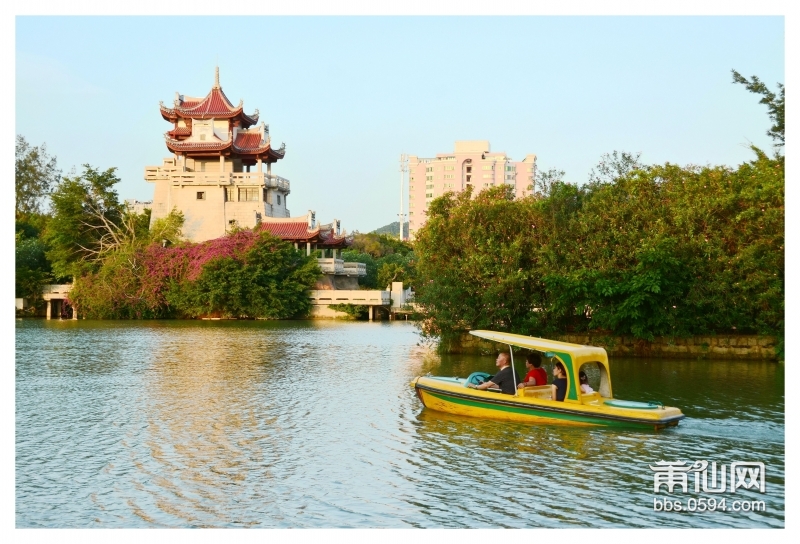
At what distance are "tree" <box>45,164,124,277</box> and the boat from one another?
36.9 metres

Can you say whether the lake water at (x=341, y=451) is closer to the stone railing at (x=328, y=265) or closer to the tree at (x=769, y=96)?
the tree at (x=769, y=96)

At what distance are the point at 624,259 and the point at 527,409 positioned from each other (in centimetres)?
1118

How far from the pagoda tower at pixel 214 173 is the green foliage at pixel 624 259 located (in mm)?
27324

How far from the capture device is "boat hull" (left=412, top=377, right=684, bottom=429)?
13.0 meters

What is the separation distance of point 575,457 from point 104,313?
3775 cm

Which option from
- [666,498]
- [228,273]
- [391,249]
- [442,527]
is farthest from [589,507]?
[391,249]

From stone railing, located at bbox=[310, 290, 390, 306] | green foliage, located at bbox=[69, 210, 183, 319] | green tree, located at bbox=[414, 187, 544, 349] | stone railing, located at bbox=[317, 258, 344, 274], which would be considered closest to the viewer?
green tree, located at bbox=[414, 187, 544, 349]

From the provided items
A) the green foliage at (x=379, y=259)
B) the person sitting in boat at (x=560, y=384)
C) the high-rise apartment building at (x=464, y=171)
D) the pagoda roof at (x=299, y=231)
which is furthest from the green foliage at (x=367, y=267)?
the high-rise apartment building at (x=464, y=171)

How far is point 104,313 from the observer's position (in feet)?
148

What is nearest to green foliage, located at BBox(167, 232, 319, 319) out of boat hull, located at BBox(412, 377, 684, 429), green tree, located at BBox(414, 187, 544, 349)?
green tree, located at BBox(414, 187, 544, 349)

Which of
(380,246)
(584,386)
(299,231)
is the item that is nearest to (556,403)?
(584,386)

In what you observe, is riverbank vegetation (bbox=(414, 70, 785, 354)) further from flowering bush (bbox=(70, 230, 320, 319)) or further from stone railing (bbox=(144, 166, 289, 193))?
stone railing (bbox=(144, 166, 289, 193))

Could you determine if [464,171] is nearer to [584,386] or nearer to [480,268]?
[480,268]

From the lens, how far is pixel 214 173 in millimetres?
51750
